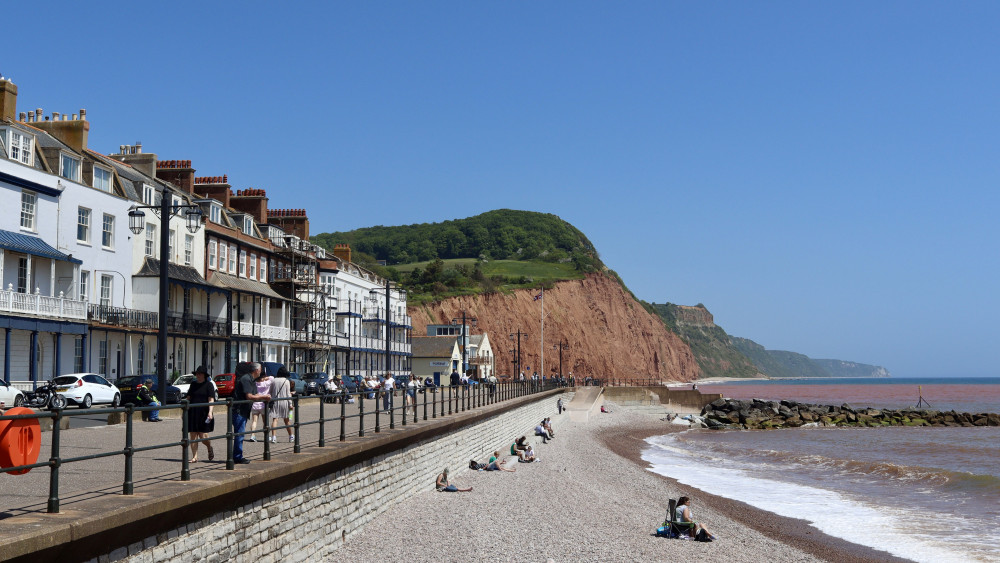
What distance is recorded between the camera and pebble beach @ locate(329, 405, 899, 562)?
14.7m

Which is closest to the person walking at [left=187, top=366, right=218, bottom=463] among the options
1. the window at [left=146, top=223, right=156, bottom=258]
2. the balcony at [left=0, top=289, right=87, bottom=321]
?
the balcony at [left=0, top=289, right=87, bottom=321]

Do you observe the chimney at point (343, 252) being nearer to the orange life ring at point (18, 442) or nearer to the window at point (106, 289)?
the window at point (106, 289)

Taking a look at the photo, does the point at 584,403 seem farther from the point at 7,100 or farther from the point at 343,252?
the point at 7,100

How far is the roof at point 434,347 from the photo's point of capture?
80500 mm

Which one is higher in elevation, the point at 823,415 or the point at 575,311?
the point at 575,311

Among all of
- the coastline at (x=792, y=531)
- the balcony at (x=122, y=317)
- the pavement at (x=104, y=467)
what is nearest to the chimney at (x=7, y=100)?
the balcony at (x=122, y=317)

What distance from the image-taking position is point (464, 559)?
554 inches

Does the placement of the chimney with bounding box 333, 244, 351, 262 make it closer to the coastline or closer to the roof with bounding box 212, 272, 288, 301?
the roof with bounding box 212, 272, 288, 301

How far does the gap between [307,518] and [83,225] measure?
2616cm

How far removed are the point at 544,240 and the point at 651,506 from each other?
585 ft

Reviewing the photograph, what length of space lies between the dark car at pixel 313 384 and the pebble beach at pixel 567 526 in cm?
1076

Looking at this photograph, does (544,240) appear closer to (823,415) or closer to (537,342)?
(537,342)

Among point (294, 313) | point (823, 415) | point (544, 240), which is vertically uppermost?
point (544, 240)


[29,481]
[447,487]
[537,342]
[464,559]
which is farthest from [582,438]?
[537,342]
